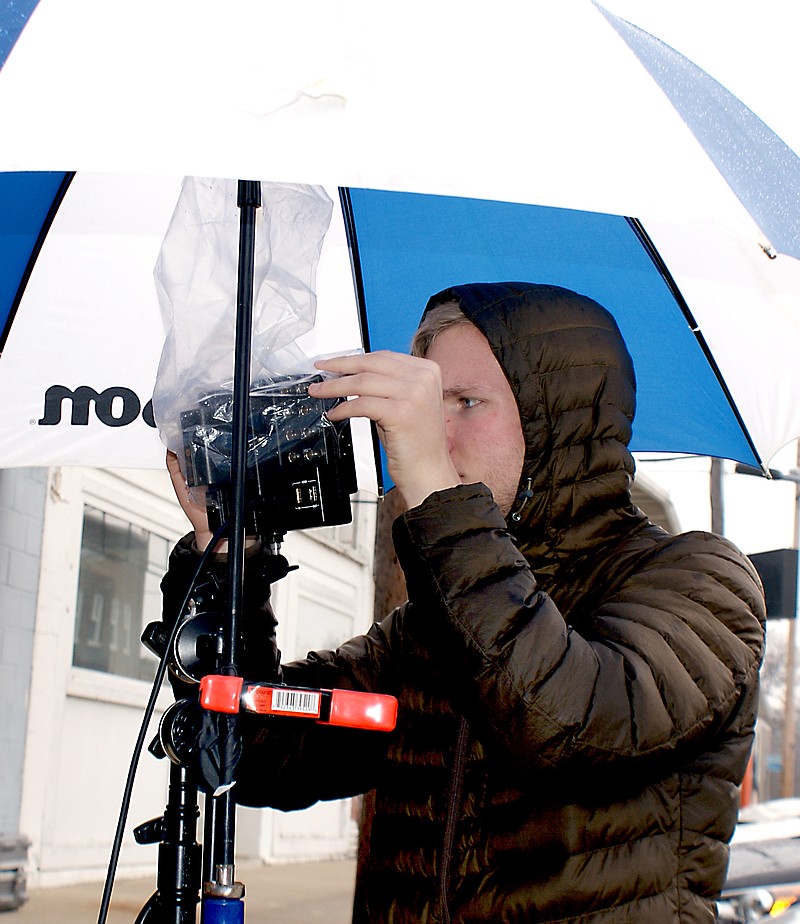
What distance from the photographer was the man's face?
200 centimetres

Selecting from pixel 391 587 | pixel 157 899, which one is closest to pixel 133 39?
pixel 157 899

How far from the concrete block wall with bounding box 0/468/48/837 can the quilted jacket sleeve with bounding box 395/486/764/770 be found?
6432 mm

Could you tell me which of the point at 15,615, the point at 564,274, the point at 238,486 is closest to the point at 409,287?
the point at 564,274

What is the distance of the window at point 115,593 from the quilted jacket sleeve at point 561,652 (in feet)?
25.3

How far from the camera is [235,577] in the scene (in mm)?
1442

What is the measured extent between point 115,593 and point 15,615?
183 cm

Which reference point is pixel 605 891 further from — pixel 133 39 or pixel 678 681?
pixel 133 39

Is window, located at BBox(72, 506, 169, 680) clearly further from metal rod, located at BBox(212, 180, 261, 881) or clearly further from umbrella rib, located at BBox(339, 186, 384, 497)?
metal rod, located at BBox(212, 180, 261, 881)

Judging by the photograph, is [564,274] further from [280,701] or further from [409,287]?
[280,701]

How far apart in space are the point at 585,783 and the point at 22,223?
70.7 inches

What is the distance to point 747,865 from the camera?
5344mm

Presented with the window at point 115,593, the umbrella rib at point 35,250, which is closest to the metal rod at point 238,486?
the umbrella rib at point 35,250

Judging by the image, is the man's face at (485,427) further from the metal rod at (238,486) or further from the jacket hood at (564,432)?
the metal rod at (238,486)

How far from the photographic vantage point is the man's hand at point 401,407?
5.20ft
